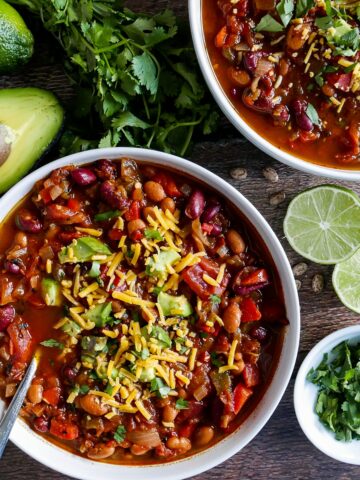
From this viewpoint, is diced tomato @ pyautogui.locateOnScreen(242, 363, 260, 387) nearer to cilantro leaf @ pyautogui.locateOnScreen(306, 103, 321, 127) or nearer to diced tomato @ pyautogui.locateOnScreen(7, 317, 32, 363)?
diced tomato @ pyautogui.locateOnScreen(7, 317, 32, 363)

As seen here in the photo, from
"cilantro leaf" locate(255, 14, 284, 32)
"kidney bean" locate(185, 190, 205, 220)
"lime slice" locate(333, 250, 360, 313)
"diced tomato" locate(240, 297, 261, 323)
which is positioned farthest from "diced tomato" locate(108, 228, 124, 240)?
"lime slice" locate(333, 250, 360, 313)

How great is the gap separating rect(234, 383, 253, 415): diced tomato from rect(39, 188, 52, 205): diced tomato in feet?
4.26

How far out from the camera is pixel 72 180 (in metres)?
3.19

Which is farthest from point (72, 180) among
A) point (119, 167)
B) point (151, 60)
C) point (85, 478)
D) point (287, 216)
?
point (85, 478)

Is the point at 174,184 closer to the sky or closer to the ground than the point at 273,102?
closer to the ground

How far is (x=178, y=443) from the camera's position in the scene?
325cm

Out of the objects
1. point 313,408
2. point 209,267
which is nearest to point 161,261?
point 209,267

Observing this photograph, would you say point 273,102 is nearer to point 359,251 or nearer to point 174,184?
point 174,184

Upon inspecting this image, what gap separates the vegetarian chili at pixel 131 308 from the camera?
3125mm

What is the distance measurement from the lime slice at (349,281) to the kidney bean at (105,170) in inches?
53.3

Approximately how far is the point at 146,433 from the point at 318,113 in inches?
67.8

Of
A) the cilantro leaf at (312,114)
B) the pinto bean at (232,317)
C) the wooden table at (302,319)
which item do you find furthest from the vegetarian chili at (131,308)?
the cilantro leaf at (312,114)

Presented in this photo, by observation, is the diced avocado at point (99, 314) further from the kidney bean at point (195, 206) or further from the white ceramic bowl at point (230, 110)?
the white ceramic bowl at point (230, 110)

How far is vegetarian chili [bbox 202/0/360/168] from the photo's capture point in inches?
117
